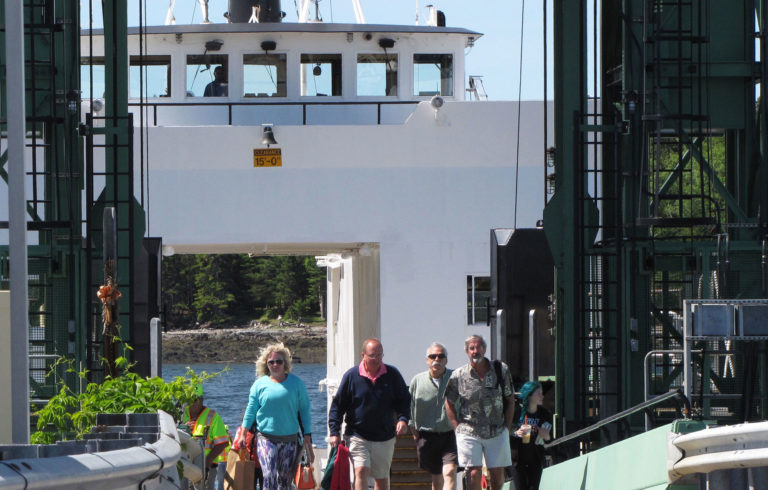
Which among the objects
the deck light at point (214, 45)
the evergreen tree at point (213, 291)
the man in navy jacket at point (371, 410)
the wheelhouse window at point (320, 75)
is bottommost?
the evergreen tree at point (213, 291)

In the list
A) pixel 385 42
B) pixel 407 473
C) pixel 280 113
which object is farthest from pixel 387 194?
pixel 407 473

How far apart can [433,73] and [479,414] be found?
11.1m

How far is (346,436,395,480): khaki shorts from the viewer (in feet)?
36.0

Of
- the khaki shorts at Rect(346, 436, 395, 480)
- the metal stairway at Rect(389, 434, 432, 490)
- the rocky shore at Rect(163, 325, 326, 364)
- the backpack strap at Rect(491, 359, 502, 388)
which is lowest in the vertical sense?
the rocky shore at Rect(163, 325, 326, 364)

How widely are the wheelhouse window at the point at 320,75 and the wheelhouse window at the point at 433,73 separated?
123 cm

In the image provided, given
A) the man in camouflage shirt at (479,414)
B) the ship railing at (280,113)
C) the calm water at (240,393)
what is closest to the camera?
the man in camouflage shirt at (479,414)

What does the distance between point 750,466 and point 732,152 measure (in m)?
7.19

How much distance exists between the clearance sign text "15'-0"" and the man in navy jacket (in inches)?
309

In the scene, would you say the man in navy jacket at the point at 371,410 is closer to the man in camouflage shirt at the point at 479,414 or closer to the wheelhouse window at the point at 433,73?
the man in camouflage shirt at the point at 479,414

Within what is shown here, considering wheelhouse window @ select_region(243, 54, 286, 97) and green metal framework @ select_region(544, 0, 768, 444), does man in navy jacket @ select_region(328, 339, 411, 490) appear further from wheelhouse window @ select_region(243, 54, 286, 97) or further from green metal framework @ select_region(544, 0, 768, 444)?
wheelhouse window @ select_region(243, 54, 286, 97)

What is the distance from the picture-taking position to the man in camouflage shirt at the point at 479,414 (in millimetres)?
10633

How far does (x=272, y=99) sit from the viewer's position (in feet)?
66.5

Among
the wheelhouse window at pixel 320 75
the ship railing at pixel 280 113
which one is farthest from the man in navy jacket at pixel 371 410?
the wheelhouse window at pixel 320 75

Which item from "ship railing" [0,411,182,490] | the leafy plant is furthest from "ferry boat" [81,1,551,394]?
"ship railing" [0,411,182,490]
